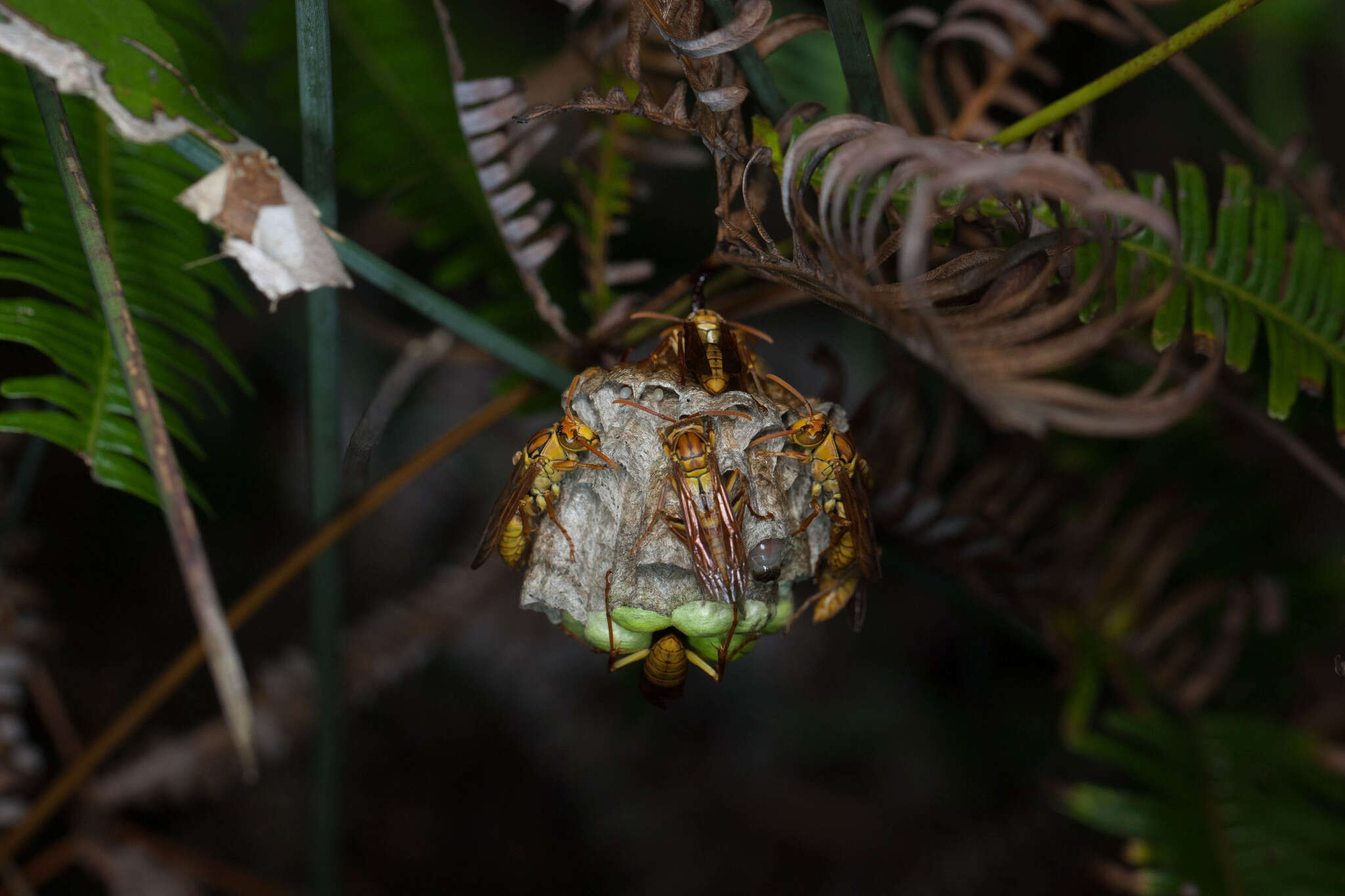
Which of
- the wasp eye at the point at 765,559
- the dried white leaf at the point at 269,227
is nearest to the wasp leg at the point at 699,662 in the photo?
the wasp eye at the point at 765,559

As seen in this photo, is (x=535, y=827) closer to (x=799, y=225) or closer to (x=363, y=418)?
(x=363, y=418)

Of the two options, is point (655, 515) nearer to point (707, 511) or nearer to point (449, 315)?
point (707, 511)

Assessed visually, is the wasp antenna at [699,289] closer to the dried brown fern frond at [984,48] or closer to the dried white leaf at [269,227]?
the dried white leaf at [269,227]

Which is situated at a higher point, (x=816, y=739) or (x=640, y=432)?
(x=640, y=432)

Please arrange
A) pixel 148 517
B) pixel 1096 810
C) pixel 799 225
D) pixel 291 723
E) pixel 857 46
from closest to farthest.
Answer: pixel 799 225, pixel 857 46, pixel 1096 810, pixel 291 723, pixel 148 517

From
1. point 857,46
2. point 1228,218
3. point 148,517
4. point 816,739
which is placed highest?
point 857,46

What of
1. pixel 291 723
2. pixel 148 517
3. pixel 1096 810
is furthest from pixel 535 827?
pixel 1096 810
